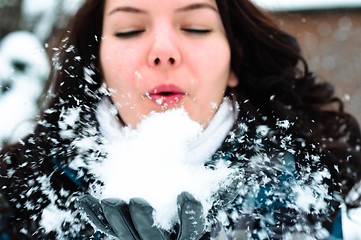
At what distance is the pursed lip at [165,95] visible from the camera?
1.74 m

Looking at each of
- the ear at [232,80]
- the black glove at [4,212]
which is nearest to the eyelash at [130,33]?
the ear at [232,80]

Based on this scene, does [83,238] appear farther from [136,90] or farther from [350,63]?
[350,63]

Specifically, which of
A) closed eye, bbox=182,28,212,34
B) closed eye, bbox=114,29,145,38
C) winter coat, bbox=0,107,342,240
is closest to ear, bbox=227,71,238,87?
winter coat, bbox=0,107,342,240

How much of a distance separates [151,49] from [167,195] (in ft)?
1.36

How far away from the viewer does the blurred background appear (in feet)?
7.98

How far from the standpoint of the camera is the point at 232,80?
2010 millimetres

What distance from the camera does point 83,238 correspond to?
72.1 inches

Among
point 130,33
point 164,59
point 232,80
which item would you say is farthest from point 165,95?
point 232,80

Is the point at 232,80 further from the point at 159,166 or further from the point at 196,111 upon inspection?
the point at 159,166

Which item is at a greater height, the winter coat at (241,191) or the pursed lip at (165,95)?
the pursed lip at (165,95)

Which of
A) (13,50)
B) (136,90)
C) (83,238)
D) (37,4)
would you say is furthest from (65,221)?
(37,4)

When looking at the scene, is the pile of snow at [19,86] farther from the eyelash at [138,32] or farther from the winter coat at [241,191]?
the eyelash at [138,32]

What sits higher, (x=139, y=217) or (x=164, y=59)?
(x=164, y=59)

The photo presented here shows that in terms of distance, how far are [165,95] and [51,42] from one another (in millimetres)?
963
